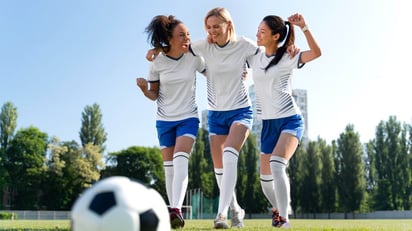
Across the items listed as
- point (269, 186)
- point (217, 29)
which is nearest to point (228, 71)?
point (217, 29)

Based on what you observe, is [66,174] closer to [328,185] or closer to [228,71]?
[328,185]

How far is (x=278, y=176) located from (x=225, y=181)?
26.7 inches

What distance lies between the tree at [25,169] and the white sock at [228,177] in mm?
55984

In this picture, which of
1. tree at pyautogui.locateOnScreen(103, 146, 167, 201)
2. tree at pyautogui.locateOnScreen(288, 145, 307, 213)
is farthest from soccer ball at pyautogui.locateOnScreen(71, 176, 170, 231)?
tree at pyautogui.locateOnScreen(103, 146, 167, 201)

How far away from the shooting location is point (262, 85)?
679cm

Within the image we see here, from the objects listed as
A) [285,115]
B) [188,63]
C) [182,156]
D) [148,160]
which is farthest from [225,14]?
[148,160]

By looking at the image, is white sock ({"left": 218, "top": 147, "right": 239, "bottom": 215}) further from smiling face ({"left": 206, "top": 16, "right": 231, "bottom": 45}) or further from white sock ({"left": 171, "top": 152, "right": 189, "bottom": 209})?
smiling face ({"left": 206, "top": 16, "right": 231, "bottom": 45})

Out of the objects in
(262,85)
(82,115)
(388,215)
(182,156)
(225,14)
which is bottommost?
(388,215)

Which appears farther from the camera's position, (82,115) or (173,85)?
(82,115)

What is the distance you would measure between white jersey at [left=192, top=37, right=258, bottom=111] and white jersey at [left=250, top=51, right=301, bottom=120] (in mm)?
262

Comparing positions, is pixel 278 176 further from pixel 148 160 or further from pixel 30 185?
pixel 148 160

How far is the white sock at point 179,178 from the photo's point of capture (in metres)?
6.43

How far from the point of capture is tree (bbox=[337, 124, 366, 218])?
5256cm

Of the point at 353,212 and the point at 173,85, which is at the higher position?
the point at 173,85
